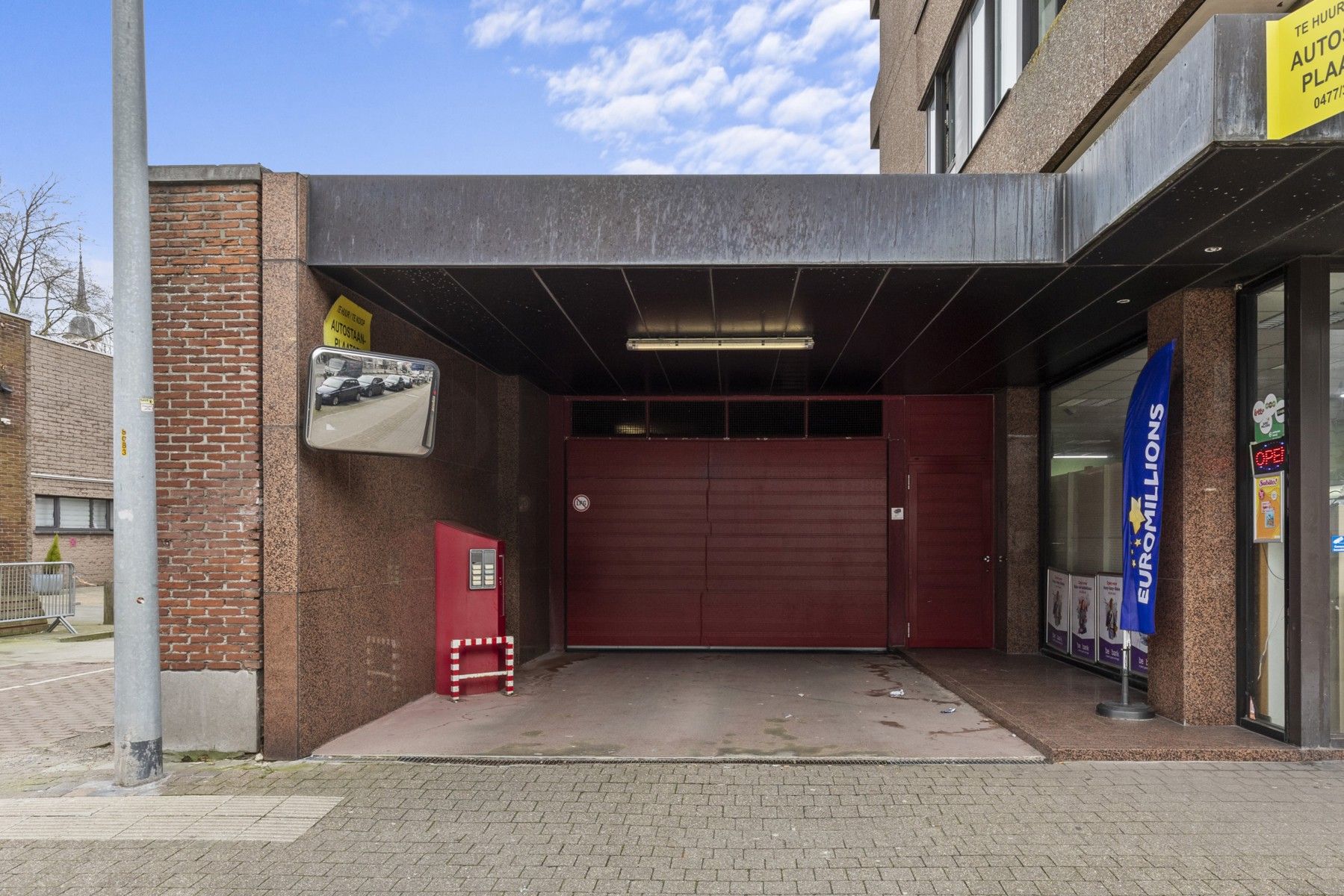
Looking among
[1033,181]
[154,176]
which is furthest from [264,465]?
[1033,181]

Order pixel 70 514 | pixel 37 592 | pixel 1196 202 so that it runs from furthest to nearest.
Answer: pixel 70 514
pixel 37 592
pixel 1196 202

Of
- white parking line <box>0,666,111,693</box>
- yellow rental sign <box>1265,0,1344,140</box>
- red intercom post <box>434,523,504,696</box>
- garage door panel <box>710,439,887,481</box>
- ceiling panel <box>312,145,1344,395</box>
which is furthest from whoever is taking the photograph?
garage door panel <box>710,439,887,481</box>

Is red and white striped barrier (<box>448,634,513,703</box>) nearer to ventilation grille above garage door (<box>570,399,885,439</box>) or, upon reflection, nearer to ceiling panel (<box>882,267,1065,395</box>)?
ventilation grille above garage door (<box>570,399,885,439</box>)

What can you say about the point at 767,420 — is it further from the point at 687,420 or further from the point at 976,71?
the point at 976,71

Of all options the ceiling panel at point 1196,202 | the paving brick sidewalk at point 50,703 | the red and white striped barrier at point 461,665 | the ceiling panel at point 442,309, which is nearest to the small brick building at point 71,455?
the paving brick sidewalk at point 50,703

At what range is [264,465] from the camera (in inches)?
252

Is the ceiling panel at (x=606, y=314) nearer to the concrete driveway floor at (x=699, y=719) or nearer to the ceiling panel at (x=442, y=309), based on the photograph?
the ceiling panel at (x=442, y=309)

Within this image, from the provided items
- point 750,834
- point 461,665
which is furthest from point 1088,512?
point 461,665

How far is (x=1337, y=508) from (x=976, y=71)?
6582 millimetres

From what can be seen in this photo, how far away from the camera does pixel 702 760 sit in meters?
6.34

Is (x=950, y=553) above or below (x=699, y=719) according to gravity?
above

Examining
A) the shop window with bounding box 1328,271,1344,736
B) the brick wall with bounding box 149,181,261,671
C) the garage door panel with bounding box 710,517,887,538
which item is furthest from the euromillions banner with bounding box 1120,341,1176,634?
the brick wall with bounding box 149,181,261,671

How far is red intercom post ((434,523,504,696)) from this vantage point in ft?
28.9

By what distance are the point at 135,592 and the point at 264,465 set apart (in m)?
1.13
